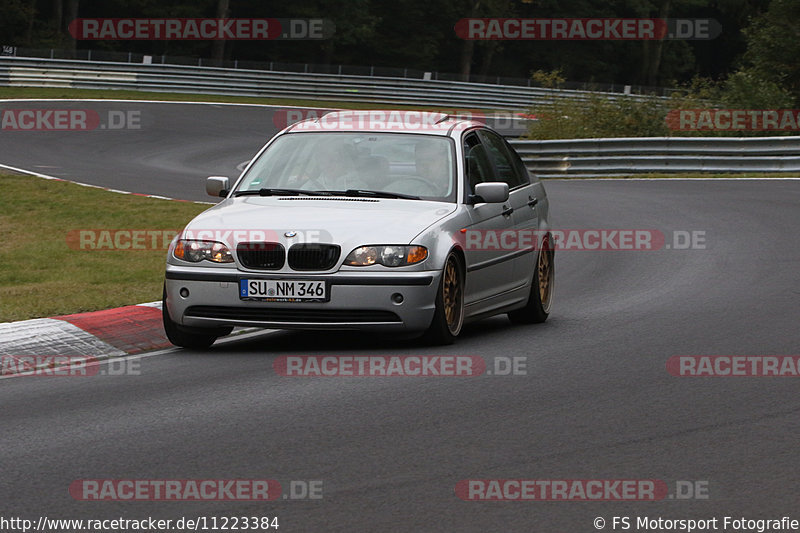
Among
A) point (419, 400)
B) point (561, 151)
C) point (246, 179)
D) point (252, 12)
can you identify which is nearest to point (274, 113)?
point (561, 151)

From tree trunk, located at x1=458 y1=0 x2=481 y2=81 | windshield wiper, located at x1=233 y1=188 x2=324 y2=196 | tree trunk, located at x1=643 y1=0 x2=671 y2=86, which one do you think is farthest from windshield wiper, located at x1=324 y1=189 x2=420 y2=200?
tree trunk, located at x1=643 y1=0 x2=671 y2=86

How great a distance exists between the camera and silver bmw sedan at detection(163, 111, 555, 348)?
925 centimetres

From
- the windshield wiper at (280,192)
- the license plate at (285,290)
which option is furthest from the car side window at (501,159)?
the license plate at (285,290)

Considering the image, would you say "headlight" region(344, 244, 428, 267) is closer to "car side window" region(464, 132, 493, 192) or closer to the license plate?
the license plate

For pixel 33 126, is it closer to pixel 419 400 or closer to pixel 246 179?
pixel 246 179

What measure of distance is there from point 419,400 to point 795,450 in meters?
2.09

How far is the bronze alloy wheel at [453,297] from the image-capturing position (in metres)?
9.65

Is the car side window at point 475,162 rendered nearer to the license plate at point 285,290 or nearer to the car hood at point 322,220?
the car hood at point 322,220

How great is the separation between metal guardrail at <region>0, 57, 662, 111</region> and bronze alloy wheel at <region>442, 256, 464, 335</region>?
138 feet

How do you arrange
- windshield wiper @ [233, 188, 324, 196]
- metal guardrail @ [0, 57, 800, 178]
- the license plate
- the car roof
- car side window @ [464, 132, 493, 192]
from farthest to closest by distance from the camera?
1. metal guardrail @ [0, 57, 800, 178]
2. the car roof
3. car side window @ [464, 132, 493, 192]
4. windshield wiper @ [233, 188, 324, 196]
5. the license plate

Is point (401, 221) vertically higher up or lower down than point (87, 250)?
higher up

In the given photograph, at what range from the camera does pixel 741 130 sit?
29.9m

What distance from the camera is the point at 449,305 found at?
974 centimetres

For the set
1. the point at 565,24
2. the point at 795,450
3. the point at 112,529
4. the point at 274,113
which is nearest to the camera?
the point at 112,529
